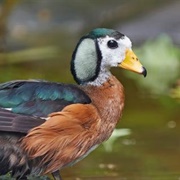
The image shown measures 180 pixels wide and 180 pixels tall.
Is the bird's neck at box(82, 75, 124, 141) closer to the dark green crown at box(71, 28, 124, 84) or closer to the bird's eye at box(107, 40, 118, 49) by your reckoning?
the dark green crown at box(71, 28, 124, 84)

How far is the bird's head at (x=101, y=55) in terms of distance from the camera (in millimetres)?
7395

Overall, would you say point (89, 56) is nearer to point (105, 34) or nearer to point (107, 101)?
point (105, 34)

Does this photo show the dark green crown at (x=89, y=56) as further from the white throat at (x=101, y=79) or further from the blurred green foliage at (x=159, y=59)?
the blurred green foliage at (x=159, y=59)

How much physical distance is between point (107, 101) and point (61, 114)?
0.45m

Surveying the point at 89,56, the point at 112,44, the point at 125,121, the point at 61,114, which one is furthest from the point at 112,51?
the point at 125,121

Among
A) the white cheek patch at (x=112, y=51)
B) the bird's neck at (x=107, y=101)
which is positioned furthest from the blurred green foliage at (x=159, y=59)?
the white cheek patch at (x=112, y=51)

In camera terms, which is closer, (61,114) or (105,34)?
(61,114)

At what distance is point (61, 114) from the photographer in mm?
7113

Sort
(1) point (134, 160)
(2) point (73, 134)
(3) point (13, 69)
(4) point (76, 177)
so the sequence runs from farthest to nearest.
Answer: (3) point (13, 69), (1) point (134, 160), (4) point (76, 177), (2) point (73, 134)

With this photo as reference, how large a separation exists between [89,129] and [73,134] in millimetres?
135

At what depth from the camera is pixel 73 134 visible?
7.12 metres

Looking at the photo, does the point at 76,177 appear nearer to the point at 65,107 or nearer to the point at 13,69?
the point at 65,107

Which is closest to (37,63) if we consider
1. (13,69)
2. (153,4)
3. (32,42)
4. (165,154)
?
(13,69)

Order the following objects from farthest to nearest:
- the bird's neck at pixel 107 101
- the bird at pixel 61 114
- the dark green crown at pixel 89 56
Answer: the dark green crown at pixel 89 56 → the bird's neck at pixel 107 101 → the bird at pixel 61 114
